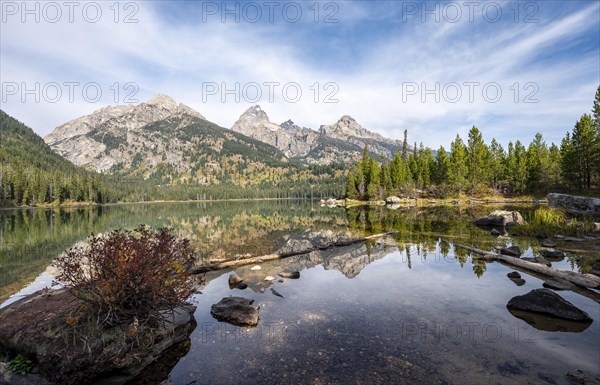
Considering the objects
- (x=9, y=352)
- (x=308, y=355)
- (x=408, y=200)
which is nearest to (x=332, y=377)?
(x=308, y=355)

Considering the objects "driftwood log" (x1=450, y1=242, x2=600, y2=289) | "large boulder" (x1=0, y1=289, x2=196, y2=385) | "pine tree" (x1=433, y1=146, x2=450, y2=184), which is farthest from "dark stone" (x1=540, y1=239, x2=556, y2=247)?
"pine tree" (x1=433, y1=146, x2=450, y2=184)

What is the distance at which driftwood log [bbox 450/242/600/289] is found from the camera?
1725 centimetres

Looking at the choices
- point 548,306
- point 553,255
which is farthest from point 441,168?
point 548,306

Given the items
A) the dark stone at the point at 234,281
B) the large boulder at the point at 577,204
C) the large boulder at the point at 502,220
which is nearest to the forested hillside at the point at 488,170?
the large boulder at the point at 577,204

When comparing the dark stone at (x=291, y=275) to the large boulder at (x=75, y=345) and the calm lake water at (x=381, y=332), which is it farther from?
the large boulder at (x=75, y=345)

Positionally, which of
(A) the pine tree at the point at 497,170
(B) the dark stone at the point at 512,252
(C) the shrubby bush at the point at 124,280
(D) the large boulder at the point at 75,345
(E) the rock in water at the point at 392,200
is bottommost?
(E) the rock in water at the point at 392,200

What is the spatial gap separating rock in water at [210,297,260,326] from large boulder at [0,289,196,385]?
3.41 meters

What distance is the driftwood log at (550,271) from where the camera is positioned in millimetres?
17250

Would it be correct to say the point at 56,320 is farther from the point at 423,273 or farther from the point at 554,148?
the point at 554,148

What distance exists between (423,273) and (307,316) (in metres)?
10.8

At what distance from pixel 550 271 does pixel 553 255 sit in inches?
245

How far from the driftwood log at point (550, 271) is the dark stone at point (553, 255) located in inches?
140

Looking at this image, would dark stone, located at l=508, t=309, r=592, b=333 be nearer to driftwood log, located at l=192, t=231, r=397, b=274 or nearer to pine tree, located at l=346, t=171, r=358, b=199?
driftwood log, located at l=192, t=231, r=397, b=274

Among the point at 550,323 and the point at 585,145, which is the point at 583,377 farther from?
the point at 585,145
